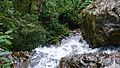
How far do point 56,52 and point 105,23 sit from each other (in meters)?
1.61

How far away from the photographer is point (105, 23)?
785cm

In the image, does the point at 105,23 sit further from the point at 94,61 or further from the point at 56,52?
the point at 94,61

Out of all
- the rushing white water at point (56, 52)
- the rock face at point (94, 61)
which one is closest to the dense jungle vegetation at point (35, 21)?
the rushing white water at point (56, 52)

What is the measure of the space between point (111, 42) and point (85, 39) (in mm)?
1368

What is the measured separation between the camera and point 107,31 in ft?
25.5

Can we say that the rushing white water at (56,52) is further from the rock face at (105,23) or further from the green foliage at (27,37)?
the rock face at (105,23)

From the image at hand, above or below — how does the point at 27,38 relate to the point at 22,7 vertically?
below

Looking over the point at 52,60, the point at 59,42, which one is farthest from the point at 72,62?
the point at 59,42

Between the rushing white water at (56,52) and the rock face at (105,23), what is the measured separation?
1.29ft

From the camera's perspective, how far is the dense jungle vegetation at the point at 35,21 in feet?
27.7

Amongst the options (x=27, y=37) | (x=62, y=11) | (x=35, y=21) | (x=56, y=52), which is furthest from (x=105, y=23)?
(x=62, y=11)

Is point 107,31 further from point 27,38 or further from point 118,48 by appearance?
point 27,38

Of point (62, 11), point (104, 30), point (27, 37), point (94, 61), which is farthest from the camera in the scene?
point (62, 11)

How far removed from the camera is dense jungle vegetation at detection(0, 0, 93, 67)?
27.7 ft
